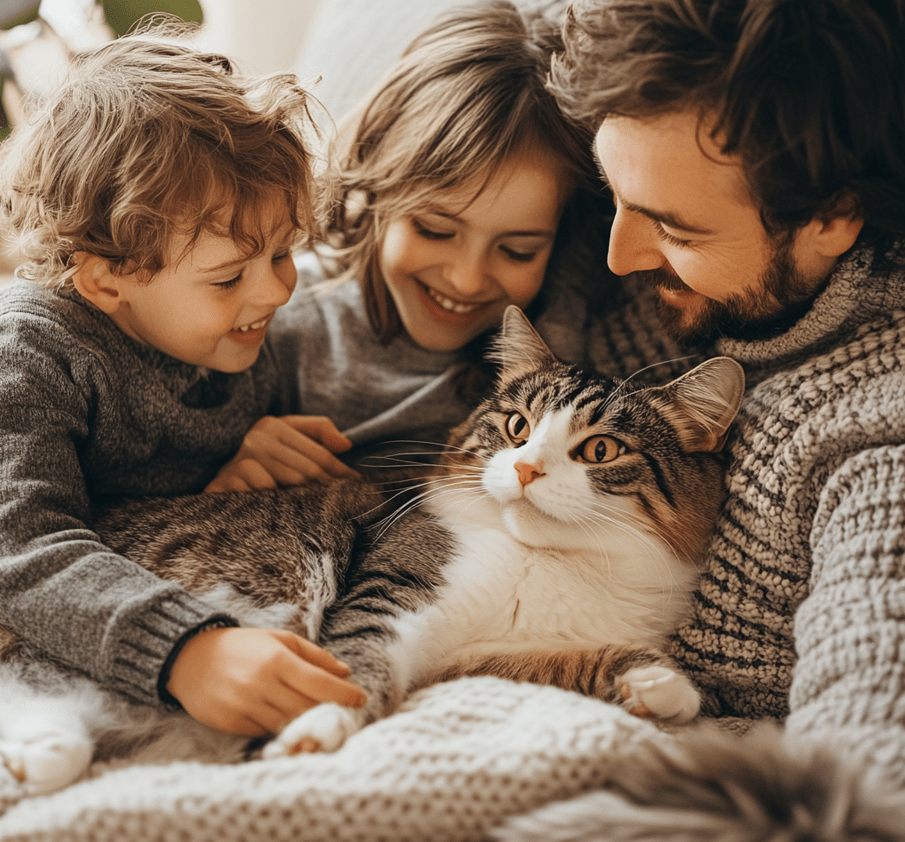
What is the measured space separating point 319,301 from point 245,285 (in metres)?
0.50

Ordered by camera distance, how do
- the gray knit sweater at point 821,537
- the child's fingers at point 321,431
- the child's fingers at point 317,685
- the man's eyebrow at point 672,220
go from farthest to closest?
the child's fingers at point 321,431 < the man's eyebrow at point 672,220 < the child's fingers at point 317,685 < the gray knit sweater at point 821,537

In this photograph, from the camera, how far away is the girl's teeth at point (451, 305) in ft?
5.18

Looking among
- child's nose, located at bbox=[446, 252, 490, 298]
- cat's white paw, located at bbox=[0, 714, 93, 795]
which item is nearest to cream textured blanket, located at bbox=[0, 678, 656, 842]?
cat's white paw, located at bbox=[0, 714, 93, 795]

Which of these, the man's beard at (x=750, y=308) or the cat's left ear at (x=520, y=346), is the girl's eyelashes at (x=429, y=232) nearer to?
the cat's left ear at (x=520, y=346)

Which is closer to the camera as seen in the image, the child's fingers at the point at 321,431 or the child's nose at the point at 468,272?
the child's nose at the point at 468,272

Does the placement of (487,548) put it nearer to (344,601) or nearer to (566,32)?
(344,601)

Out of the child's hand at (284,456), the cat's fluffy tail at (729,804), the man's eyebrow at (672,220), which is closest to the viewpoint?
the cat's fluffy tail at (729,804)

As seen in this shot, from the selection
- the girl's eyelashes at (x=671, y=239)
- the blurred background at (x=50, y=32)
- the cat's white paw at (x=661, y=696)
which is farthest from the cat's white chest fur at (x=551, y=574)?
the blurred background at (x=50, y=32)

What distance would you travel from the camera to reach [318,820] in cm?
75

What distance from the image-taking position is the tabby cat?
1.11m

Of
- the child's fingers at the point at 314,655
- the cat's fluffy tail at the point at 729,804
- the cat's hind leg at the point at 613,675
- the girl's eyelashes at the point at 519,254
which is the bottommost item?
the cat's hind leg at the point at 613,675

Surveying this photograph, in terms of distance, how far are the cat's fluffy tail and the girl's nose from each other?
0.76 meters

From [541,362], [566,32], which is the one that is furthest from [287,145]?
[541,362]

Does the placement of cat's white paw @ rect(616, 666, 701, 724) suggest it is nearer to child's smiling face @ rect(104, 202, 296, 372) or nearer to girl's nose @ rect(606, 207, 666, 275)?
girl's nose @ rect(606, 207, 666, 275)
